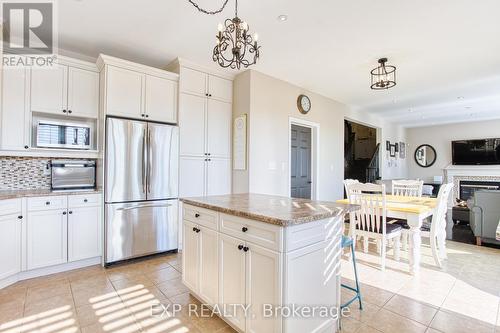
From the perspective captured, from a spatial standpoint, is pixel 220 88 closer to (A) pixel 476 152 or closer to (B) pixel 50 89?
(B) pixel 50 89

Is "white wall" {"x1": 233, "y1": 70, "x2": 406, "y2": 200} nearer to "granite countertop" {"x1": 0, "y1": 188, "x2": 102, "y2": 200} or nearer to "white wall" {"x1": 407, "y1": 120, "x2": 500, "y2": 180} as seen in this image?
"granite countertop" {"x1": 0, "y1": 188, "x2": 102, "y2": 200}

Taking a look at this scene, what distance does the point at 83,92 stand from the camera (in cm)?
320

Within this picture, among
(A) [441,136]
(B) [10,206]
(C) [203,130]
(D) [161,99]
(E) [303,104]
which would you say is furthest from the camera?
(A) [441,136]

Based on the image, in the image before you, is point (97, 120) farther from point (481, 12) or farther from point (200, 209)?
point (481, 12)

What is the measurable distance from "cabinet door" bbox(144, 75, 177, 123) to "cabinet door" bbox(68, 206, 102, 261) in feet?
4.56

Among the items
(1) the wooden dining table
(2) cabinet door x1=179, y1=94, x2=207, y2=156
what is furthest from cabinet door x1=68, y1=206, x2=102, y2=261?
(1) the wooden dining table

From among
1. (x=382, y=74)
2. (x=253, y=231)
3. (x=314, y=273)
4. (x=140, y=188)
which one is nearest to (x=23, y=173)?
(x=140, y=188)

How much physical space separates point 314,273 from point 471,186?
921cm

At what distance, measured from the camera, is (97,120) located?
3.34 m

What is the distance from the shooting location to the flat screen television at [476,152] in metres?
7.71

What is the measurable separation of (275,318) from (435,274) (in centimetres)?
243

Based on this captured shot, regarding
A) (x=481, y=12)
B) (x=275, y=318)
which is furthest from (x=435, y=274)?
(x=481, y=12)

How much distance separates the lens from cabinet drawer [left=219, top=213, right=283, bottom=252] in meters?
1.49

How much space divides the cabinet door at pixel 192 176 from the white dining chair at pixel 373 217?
2069mm
